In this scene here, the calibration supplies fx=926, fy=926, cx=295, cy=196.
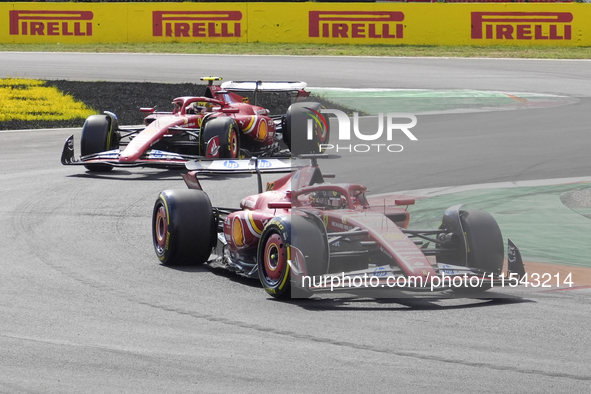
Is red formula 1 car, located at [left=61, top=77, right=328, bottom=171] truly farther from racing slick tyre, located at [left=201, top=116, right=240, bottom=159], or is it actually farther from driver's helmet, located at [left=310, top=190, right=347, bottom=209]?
driver's helmet, located at [left=310, top=190, right=347, bottom=209]

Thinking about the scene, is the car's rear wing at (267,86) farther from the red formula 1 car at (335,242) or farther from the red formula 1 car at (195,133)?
the red formula 1 car at (335,242)

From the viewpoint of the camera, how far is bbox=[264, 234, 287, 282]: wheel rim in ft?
23.7

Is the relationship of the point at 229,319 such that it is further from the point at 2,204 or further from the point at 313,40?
the point at 313,40

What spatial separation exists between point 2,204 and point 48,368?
7.02 metres

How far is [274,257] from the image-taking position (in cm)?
744

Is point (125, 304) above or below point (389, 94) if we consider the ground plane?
below

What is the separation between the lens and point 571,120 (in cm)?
1842

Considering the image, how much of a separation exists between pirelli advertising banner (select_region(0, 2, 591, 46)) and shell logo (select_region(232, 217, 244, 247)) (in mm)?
25465

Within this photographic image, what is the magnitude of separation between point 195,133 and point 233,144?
30.0 inches

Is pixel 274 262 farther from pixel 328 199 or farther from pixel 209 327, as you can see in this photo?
pixel 209 327

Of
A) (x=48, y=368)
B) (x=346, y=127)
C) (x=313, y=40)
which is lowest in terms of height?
(x=48, y=368)

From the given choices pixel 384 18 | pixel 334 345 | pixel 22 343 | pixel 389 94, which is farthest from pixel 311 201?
pixel 384 18

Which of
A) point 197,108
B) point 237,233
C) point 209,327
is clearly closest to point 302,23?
point 197,108

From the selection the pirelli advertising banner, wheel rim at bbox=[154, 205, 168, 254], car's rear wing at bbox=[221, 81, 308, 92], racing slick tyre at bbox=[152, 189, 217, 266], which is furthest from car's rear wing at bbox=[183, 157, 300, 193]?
the pirelli advertising banner
